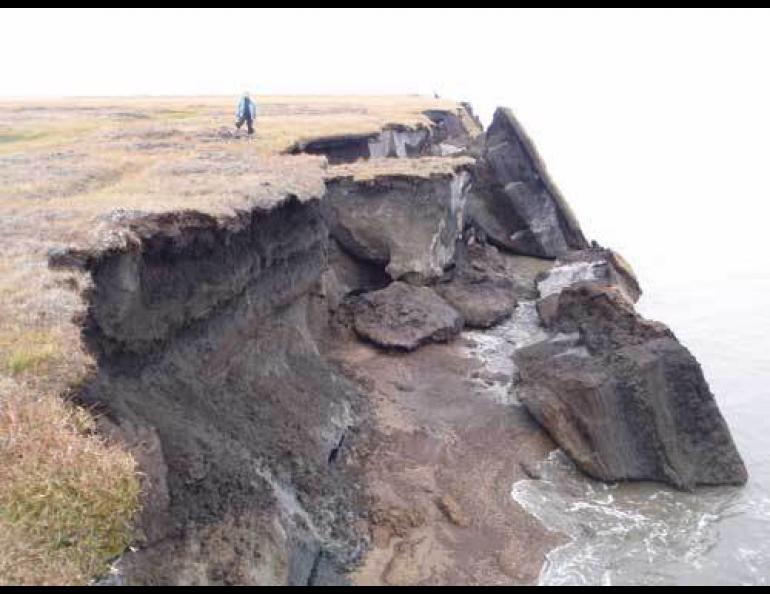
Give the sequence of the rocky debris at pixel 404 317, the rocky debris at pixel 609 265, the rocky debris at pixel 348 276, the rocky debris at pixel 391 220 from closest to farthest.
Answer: the rocky debris at pixel 404 317, the rocky debris at pixel 348 276, the rocky debris at pixel 391 220, the rocky debris at pixel 609 265

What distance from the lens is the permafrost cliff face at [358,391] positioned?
13594mm

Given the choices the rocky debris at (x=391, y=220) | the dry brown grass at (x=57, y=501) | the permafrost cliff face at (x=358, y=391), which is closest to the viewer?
the dry brown grass at (x=57, y=501)

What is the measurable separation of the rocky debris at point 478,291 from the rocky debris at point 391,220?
1.48 metres

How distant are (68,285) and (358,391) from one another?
12.0 meters

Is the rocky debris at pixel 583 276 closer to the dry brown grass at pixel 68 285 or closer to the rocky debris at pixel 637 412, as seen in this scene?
the rocky debris at pixel 637 412

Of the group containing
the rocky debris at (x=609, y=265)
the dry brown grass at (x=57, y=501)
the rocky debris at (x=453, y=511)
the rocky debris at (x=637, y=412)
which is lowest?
the rocky debris at (x=453, y=511)

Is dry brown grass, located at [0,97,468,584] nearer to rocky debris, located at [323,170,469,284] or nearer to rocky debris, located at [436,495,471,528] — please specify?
rocky debris, located at [323,170,469,284]

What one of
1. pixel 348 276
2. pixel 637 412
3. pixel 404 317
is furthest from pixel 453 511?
pixel 348 276

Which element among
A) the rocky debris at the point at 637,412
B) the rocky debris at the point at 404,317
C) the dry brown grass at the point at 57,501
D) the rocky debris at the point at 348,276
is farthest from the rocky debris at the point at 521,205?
the dry brown grass at the point at 57,501

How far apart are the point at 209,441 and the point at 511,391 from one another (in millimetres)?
12365

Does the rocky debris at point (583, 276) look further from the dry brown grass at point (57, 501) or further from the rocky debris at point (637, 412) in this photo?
the dry brown grass at point (57, 501)

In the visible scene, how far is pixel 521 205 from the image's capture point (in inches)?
1533

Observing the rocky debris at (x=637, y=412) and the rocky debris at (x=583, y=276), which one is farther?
the rocky debris at (x=583, y=276)

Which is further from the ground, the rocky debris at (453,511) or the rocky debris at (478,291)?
the rocky debris at (478,291)
